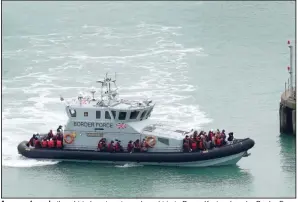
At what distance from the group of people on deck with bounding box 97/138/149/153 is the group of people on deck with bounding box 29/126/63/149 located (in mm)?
1908

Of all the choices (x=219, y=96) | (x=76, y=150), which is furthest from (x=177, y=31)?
(x=76, y=150)

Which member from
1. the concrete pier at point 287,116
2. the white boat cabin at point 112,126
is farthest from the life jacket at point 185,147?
the concrete pier at point 287,116

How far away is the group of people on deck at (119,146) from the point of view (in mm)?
50125

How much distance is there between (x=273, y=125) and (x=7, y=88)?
Result: 17.8 metres

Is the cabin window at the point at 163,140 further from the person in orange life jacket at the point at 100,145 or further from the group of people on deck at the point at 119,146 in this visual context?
the person in orange life jacket at the point at 100,145

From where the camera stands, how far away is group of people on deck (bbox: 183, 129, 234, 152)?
163 ft

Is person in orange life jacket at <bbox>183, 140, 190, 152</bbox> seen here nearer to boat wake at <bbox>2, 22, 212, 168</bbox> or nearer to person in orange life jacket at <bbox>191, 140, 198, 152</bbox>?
person in orange life jacket at <bbox>191, 140, 198, 152</bbox>

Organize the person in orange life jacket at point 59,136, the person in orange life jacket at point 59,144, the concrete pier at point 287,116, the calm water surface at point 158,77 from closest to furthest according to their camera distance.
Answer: the calm water surface at point 158,77, the person in orange life jacket at point 59,144, the person in orange life jacket at point 59,136, the concrete pier at point 287,116

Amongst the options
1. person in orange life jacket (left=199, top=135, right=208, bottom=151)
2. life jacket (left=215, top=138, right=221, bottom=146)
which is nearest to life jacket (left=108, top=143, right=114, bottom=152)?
person in orange life jacket (left=199, top=135, right=208, bottom=151)

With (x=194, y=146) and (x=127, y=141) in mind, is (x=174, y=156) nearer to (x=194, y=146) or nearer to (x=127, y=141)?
(x=194, y=146)

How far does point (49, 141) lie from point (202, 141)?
7089mm

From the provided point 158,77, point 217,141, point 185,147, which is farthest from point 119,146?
point 158,77

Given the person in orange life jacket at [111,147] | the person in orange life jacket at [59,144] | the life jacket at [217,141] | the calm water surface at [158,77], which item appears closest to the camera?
the calm water surface at [158,77]

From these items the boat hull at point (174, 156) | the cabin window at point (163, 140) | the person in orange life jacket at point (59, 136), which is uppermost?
the person in orange life jacket at point (59, 136)
